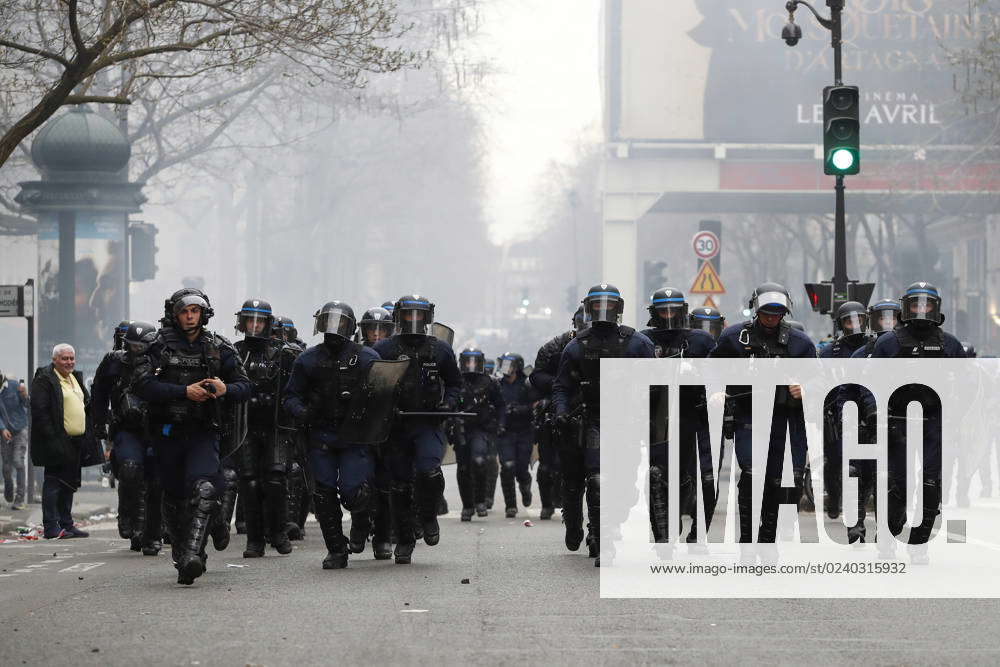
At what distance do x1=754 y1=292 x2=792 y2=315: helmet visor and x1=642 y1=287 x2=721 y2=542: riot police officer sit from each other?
98 centimetres

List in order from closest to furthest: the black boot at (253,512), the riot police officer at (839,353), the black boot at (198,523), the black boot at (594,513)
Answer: the black boot at (198,523), the black boot at (594,513), the black boot at (253,512), the riot police officer at (839,353)

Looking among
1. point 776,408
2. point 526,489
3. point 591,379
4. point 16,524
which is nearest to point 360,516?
point 591,379

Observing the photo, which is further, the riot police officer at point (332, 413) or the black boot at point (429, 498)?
the black boot at point (429, 498)

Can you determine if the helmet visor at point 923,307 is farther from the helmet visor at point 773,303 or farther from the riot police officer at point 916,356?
the helmet visor at point 773,303

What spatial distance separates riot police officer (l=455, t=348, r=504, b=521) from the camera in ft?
60.0

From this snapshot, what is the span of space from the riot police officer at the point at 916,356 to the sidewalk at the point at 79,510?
8656 millimetres

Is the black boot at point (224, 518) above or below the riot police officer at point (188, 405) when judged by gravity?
below

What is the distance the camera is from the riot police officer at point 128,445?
1319cm

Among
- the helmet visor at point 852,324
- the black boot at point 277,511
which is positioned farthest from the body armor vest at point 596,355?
the helmet visor at point 852,324

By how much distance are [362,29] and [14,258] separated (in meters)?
32.8

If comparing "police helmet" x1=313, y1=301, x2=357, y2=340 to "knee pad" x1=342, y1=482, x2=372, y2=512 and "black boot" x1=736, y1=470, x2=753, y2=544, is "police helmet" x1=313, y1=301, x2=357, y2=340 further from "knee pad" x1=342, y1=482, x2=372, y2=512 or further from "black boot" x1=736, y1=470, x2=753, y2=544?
"black boot" x1=736, y1=470, x2=753, y2=544

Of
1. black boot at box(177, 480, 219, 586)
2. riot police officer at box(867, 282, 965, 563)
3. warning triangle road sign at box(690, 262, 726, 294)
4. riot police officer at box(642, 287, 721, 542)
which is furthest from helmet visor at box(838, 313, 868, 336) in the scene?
warning triangle road sign at box(690, 262, 726, 294)

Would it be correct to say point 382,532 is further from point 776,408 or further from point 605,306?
point 776,408

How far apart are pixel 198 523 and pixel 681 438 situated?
334 centimetres
